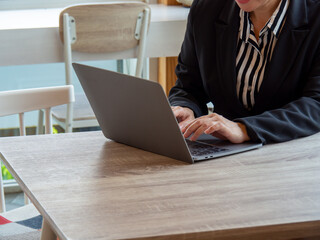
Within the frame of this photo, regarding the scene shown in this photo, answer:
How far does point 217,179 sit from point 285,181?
0.12 meters

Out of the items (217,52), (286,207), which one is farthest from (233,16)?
(286,207)

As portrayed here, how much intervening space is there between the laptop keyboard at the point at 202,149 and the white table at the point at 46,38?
56.3 inches

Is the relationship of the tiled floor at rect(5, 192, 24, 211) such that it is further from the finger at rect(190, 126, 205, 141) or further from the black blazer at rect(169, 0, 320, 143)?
the finger at rect(190, 126, 205, 141)

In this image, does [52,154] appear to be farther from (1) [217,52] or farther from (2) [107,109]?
(1) [217,52]

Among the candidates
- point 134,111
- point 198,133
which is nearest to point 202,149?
point 198,133

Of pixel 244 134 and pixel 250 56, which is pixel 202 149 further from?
pixel 250 56

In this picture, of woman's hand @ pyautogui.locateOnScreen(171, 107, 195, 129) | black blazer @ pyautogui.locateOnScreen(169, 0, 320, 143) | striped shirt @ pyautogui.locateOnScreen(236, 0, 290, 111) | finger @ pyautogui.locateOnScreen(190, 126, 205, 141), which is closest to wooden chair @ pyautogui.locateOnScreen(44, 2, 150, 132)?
black blazer @ pyautogui.locateOnScreen(169, 0, 320, 143)

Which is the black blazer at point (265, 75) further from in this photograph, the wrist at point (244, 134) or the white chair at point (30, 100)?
the white chair at point (30, 100)

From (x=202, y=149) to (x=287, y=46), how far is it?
1.53 ft

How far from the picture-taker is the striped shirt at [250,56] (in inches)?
62.0

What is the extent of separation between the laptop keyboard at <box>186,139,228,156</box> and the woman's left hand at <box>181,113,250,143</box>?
0.02m

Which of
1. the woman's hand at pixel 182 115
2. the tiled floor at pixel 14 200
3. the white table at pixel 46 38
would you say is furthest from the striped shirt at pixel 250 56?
the tiled floor at pixel 14 200

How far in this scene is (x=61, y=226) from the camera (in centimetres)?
85

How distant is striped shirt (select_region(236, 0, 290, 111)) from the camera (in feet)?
5.17
